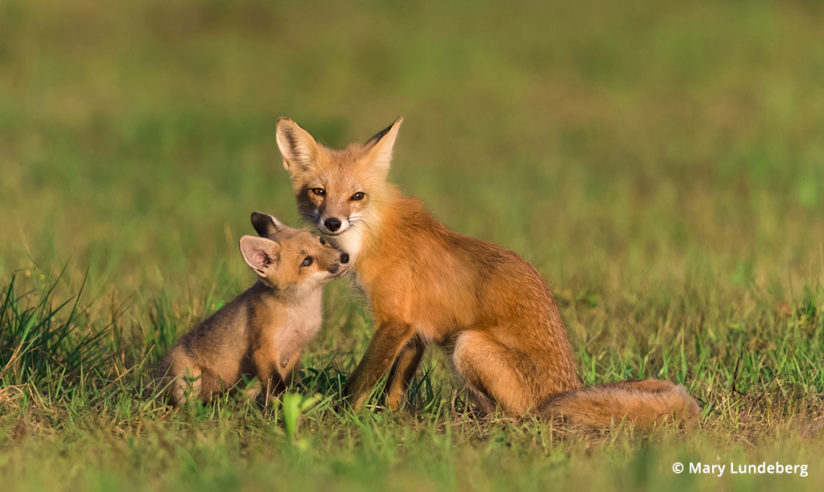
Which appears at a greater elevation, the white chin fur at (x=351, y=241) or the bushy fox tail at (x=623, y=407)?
the white chin fur at (x=351, y=241)

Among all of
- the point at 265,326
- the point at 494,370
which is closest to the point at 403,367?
the point at 494,370

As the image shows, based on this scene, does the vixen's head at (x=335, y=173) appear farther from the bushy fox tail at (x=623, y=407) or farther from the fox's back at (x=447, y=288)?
the bushy fox tail at (x=623, y=407)

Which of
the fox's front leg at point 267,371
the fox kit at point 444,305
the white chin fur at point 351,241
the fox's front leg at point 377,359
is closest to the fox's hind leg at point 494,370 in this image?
the fox kit at point 444,305

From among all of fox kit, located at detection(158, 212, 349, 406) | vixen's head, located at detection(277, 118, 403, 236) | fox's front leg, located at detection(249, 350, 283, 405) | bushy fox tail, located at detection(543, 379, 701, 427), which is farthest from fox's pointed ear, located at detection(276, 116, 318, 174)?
bushy fox tail, located at detection(543, 379, 701, 427)

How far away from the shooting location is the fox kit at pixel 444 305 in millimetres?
5641

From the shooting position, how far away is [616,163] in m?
14.2

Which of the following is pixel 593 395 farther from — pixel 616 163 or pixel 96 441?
pixel 616 163

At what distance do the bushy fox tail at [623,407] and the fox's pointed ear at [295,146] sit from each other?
1985 mm

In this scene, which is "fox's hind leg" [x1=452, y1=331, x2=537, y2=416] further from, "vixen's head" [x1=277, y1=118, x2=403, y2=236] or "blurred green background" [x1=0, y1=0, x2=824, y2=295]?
"blurred green background" [x1=0, y1=0, x2=824, y2=295]

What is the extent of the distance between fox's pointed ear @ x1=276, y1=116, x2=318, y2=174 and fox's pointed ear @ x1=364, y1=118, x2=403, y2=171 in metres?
Result: 0.32

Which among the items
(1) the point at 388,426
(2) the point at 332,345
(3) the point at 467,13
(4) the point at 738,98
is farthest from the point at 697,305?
(3) the point at 467,13

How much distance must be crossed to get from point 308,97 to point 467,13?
17.8 feet

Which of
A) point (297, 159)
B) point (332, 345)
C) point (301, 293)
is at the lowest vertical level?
point (332, 345)

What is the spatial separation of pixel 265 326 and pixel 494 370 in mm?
1273
